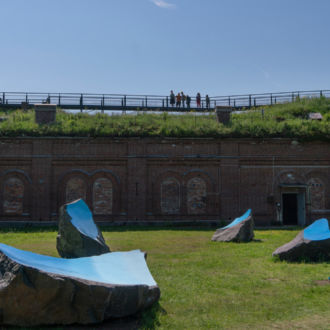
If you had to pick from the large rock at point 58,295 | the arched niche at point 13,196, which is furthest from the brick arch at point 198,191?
the large rock at point 58,295

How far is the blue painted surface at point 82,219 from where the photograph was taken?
909 centimetres

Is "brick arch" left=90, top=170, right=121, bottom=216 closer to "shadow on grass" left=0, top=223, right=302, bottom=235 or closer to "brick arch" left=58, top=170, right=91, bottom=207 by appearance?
"brick arch" left=58, top=170, right=91, bottom=207

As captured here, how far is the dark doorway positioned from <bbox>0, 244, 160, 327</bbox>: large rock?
17.6 metres

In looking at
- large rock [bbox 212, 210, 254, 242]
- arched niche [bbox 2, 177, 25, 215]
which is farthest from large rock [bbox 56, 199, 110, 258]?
arched niche [bbox 2, 177, 25, 215]

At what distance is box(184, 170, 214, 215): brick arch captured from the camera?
20125 millimetres

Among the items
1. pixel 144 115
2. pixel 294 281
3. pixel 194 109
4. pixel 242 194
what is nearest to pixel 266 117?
pixel 242 194

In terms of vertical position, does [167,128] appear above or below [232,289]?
above

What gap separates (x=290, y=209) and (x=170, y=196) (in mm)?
7217

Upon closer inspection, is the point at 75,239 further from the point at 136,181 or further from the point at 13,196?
the point at 13,196

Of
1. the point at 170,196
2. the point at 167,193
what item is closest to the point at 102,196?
the point at 167,193

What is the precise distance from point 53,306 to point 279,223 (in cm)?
1723

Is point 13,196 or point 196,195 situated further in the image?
point 196,195

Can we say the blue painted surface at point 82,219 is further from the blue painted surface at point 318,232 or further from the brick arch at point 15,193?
the brick arch at point 15,193

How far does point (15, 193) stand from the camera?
19.8m
